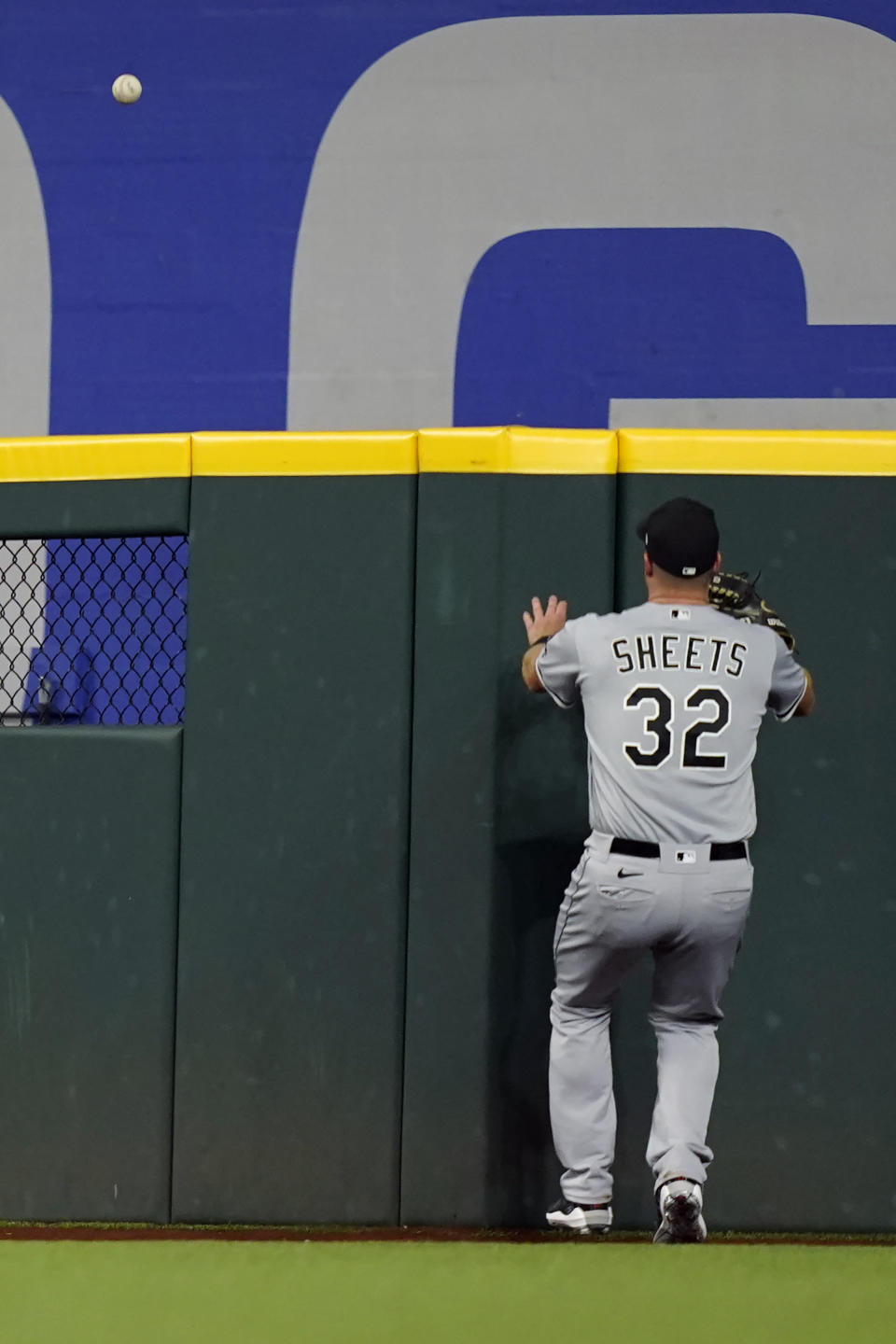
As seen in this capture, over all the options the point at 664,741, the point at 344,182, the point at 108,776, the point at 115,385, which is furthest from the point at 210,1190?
the point at 344,182

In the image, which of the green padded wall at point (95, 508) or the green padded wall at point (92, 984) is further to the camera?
the green padded wall at point (95, 508)

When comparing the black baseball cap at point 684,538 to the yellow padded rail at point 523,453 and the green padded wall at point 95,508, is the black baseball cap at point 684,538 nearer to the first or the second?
the yellow padded rail at point 523,453

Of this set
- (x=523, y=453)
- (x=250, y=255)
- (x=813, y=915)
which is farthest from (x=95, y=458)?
(x=250, y=255)

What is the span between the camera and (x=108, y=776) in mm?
3748

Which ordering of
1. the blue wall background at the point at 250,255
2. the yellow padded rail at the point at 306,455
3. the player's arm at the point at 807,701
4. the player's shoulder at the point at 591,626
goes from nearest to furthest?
the player's shoulder at the point at 591,626, the player's arm at the point at 807,701, the yellow padded rail at the point at 306,455, the blue wall background at the point at 250,255

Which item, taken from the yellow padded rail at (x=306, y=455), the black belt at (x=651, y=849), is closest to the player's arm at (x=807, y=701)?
the black belt at (x=651, y=849)

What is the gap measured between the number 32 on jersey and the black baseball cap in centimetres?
28

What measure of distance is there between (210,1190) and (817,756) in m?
1.97

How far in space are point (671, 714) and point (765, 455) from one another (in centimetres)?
88

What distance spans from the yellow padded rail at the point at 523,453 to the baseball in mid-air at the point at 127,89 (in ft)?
13.7

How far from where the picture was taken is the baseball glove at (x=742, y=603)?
128 inches

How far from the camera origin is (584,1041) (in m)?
3.23

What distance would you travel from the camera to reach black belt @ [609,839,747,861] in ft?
10.1

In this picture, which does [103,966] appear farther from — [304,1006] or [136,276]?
[136,276]
